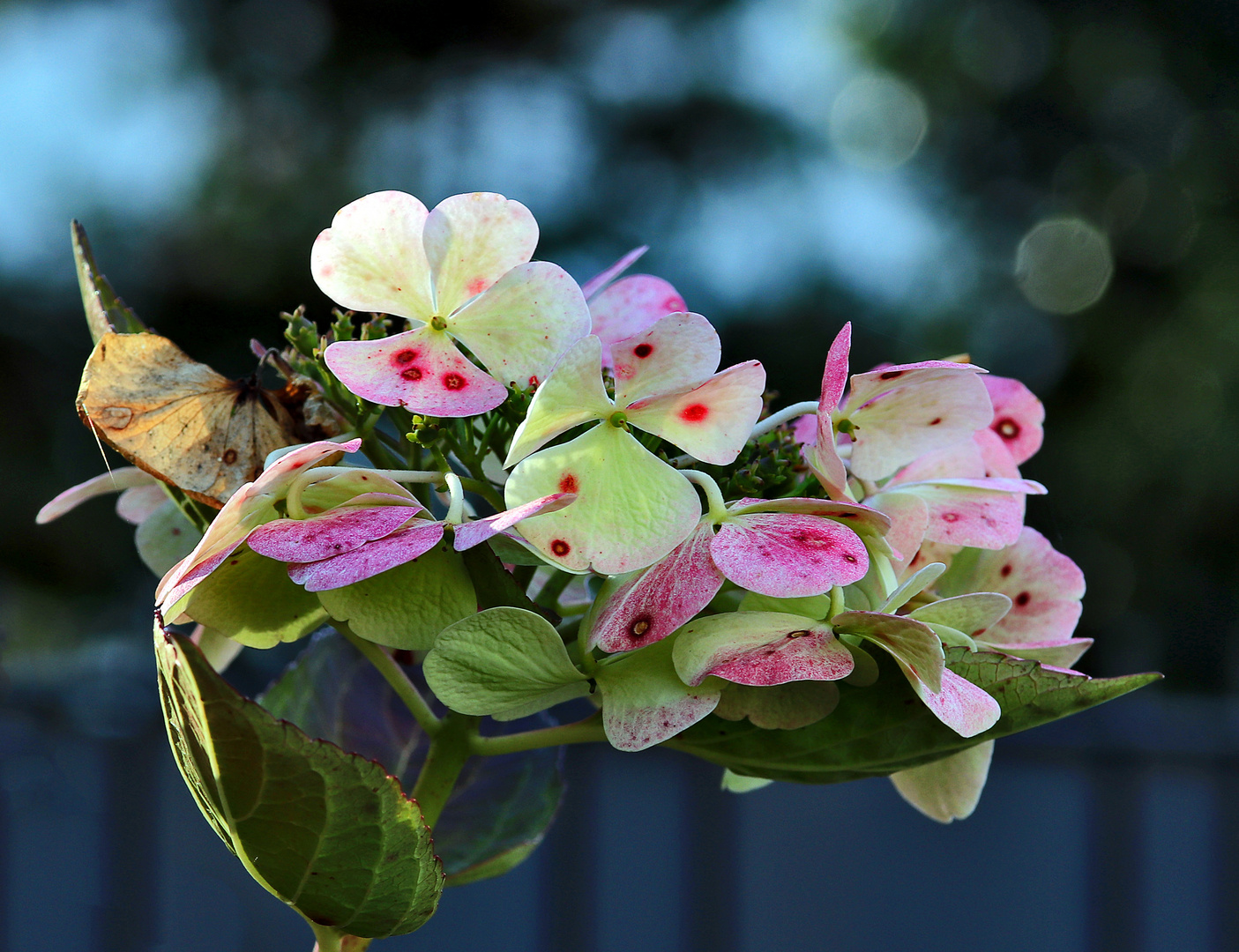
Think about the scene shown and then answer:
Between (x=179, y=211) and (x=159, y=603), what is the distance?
11.1 feet

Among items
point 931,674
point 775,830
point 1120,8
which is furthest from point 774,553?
point 1120,8

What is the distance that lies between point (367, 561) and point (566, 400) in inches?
2.3

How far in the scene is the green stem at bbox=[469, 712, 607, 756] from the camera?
0.96 feet

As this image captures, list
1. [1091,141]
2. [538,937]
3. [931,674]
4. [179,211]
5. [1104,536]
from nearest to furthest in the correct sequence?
1. [931,674]
2. [538,937]
3. [179,211]
4. [1104,536]
5. [1091,141]

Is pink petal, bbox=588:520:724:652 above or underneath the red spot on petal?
underneath

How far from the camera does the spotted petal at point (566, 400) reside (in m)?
0.22

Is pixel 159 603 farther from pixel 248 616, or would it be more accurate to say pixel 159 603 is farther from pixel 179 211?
pixel 179 211

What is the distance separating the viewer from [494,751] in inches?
12.0

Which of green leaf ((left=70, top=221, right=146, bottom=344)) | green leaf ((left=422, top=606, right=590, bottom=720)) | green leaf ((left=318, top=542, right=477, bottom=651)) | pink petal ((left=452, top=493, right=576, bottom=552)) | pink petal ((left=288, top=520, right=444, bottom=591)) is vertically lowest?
green leaf ((left=422, top=606, right=590, bottom=720))

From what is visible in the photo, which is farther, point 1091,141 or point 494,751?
point 1091,141

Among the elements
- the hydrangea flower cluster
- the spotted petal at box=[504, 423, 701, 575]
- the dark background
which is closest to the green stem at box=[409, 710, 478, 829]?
the hydrangea flower cluster

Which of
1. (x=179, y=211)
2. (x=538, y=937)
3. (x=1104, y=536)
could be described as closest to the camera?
(x=538, y=937)

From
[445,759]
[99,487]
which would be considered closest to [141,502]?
[99,487]

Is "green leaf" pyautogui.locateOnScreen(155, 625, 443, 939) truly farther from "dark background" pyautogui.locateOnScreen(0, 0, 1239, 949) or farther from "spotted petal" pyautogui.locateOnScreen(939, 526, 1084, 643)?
"dark background" pyautogui.locateOnScreen(0, 0, 1239, 949)
